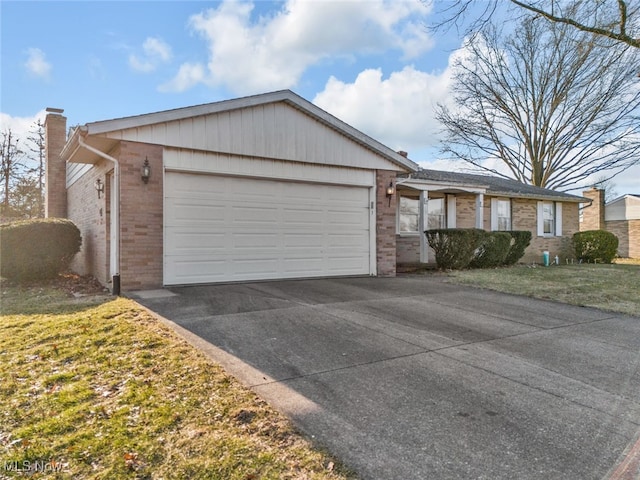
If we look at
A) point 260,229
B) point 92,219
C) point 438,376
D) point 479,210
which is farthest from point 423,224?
point 438,376

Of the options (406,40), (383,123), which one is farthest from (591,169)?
(406,40)

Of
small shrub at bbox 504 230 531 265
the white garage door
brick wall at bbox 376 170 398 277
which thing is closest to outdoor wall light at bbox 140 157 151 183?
the white garage door

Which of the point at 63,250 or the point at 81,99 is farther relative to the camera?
the point at 81,99

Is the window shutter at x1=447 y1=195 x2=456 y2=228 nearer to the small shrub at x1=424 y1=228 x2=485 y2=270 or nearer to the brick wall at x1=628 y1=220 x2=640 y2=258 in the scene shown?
the small shrub at x1=424 y1=228 x2=485 y2=270

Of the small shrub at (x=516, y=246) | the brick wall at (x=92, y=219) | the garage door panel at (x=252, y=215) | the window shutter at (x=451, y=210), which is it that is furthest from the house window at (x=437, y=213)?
the brick wall at (x=92, y=219)

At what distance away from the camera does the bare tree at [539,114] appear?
68.6ft

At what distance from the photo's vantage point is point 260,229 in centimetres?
855

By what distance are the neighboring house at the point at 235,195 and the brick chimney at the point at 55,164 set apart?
3.43m

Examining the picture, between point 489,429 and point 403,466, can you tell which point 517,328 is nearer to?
point 489,429

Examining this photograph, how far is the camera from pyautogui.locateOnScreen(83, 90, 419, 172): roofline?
6.98 metres

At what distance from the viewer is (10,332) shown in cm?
475

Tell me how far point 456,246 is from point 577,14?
21.9ft

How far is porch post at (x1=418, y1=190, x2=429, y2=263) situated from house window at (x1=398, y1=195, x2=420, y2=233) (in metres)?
0.38

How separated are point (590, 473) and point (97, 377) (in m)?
3.57
